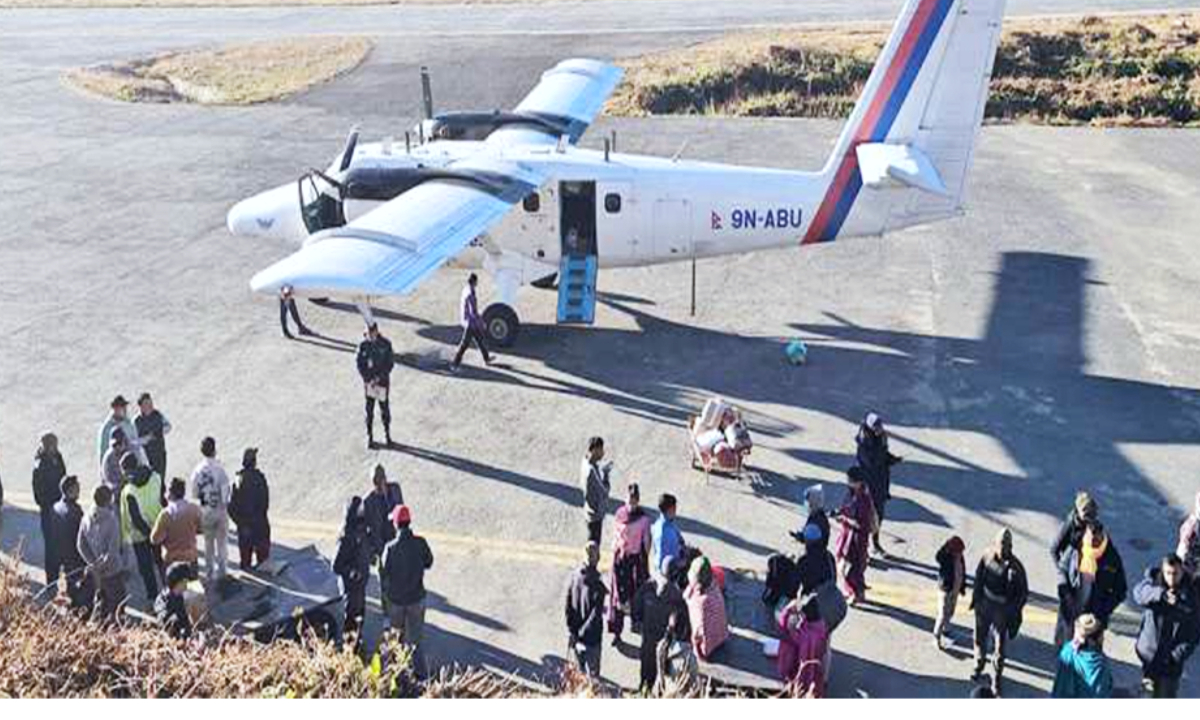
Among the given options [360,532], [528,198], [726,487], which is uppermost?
[528,198]

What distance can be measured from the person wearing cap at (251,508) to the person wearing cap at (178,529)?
0.59 m

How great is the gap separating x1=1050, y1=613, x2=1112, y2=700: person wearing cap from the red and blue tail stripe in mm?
10651

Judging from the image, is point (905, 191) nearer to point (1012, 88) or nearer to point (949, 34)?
point (949, 34)

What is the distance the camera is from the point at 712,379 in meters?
18.5

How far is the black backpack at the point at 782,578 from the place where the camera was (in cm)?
1184

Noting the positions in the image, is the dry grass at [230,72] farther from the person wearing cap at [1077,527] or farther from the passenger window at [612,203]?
the person wearing cap at [1077,527]

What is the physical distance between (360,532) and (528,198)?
30.3 feet

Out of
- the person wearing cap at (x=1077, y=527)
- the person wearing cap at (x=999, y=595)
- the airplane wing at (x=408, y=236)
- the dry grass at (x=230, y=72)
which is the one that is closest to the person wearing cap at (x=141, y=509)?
the airplane wing at (x=408, y=236)

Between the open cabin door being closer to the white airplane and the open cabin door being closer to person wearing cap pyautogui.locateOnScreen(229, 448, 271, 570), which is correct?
the white airplane

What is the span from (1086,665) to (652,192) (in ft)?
38.4

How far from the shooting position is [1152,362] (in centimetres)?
1856

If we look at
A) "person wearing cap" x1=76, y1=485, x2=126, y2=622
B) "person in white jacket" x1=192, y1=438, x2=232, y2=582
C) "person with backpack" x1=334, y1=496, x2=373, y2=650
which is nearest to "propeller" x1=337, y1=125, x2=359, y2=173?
"person in white jacket" x1=192, y1=438, x2=232, y2=582

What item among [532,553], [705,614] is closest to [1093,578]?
[705,614]

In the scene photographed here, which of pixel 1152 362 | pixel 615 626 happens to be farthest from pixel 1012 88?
pixel 615 626
